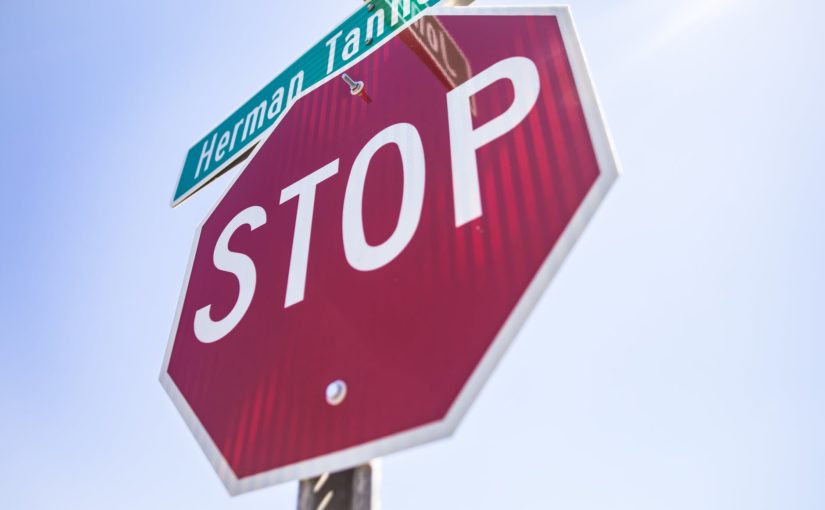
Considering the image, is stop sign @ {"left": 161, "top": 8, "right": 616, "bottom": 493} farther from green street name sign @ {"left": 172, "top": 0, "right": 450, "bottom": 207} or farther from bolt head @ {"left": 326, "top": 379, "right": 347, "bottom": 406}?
green street name sign @ {"left": 172, "top": 0, "right": 450, "bottom": 207}

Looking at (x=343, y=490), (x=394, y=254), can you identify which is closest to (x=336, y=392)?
(x=343, y=490)

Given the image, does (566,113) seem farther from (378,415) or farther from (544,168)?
(378,415)

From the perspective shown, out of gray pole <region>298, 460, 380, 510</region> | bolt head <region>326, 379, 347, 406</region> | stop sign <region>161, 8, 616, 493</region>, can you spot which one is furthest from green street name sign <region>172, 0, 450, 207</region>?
gray pole <region>298, 460, 380, 510</region>

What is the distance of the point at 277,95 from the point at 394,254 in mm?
1275

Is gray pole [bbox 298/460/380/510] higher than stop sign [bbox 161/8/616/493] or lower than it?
lower

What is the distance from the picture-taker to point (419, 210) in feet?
3.03

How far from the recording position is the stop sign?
2.42 feet

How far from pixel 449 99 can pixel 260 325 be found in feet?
1.90

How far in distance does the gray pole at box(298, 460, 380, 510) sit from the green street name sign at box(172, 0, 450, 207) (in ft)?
3.87

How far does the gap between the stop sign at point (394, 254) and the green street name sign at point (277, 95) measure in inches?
17.0

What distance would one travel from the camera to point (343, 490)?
80cm

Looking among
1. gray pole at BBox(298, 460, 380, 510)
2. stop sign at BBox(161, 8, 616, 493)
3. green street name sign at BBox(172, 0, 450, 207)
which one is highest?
green street name sign at BBox(172, 0, 450, 207)

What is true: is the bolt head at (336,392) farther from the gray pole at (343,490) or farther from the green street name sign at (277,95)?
the green street name sign at (277,95)

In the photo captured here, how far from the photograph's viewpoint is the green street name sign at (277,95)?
1.69 metres
